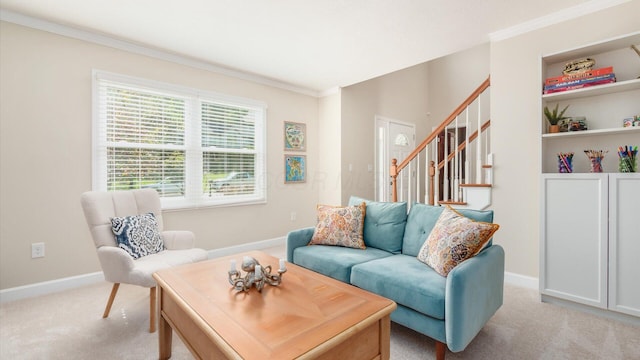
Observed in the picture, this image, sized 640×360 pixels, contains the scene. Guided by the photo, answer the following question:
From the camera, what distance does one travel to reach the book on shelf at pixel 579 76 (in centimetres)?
228

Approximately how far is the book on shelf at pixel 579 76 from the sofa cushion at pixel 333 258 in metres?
2.00

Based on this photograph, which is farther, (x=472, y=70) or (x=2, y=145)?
(x=472, y=70)

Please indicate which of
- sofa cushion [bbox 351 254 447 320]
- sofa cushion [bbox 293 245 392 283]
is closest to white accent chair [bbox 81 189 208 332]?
sofa cushion [bbox 293 245 392 283]

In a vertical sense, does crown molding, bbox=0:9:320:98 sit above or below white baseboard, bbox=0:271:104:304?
above

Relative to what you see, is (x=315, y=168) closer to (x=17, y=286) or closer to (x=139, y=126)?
(x=139, y=126)

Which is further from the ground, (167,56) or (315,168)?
(167,56)

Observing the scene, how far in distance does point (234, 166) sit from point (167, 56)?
1.52 meters

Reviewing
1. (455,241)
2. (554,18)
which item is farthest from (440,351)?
Result: (554,18)

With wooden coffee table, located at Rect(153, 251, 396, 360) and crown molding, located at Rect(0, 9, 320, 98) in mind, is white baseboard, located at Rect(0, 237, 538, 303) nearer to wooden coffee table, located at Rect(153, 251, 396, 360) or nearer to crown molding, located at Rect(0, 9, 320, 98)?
wooden coffee table, located at Rect(153, 251, 396, 360)

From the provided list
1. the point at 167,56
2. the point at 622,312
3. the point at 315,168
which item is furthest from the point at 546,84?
the point at 167,56

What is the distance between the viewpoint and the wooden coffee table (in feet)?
3.52

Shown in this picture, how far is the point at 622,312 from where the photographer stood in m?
2.14

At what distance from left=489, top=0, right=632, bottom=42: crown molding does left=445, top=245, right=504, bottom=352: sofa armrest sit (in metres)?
2.24

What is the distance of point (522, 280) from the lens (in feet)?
9.39
